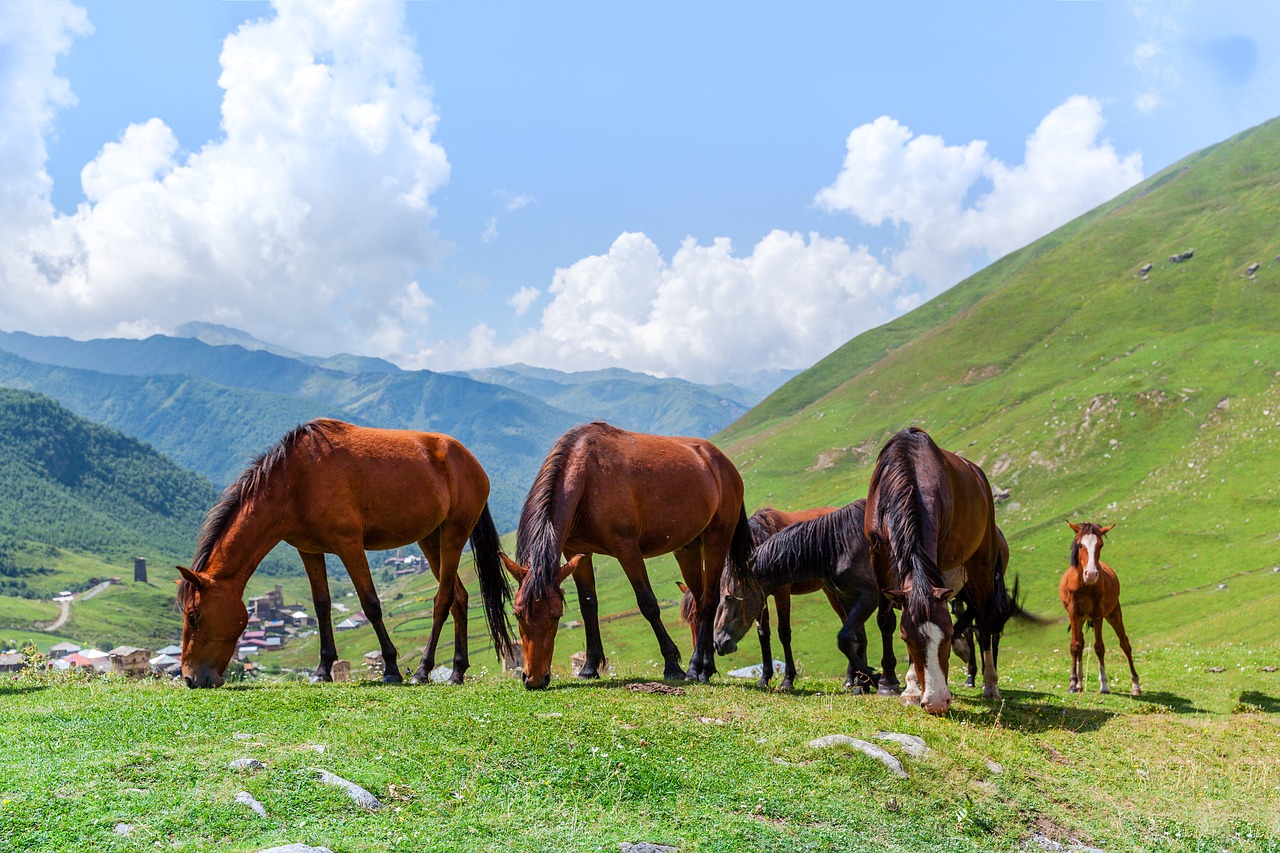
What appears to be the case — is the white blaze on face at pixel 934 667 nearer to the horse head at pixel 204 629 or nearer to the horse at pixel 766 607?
the horse at pixel 766 607

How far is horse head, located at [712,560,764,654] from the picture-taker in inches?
679

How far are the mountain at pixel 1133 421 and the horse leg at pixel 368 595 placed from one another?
5150 cm

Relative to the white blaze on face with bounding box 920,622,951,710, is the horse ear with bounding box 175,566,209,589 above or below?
above

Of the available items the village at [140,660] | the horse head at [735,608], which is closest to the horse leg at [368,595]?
the village at [140,660]

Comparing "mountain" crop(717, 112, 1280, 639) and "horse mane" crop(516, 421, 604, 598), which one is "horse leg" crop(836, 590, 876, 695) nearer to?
"horse mane" crop(516, 421, 604, 598)

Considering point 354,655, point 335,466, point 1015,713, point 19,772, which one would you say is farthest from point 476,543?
point 354,655

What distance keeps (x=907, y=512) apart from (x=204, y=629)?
10656mm

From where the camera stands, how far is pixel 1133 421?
117625 millimetres

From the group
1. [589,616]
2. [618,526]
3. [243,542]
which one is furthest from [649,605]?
[243,542]

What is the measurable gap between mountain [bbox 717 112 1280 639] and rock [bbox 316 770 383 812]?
54933 mm

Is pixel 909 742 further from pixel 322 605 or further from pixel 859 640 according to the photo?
pixel 322 605

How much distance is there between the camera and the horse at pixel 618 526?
1230cm

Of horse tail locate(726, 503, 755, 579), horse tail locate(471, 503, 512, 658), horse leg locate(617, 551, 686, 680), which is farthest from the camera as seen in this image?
horse tail locate(726, 503, 755, 579)

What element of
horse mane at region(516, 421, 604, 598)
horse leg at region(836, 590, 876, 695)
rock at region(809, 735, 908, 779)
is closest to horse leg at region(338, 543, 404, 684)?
horse mane at region(516, 421, 604, 598)
